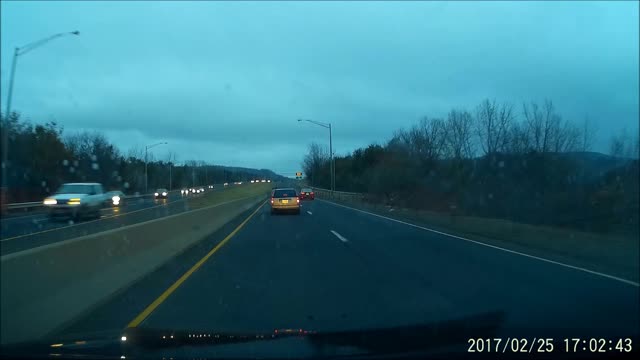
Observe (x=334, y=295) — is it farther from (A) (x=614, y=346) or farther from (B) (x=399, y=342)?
(A) (x=614, y=346)

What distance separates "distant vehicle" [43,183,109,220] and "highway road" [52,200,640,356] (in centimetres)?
1387

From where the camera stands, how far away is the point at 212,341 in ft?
18.5

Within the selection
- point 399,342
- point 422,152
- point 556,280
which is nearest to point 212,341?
point 399,342

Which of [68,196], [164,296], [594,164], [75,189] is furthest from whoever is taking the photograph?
[75,189]

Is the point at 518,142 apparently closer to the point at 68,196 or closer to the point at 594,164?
the point at 594,164

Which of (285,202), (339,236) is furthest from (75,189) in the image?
(339,236)

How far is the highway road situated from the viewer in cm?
723

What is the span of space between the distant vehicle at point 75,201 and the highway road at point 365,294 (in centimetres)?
1387

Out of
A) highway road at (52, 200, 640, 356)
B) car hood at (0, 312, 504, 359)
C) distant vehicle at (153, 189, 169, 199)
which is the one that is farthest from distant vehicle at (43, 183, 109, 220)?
car hood at (0, 312, 504, 359)

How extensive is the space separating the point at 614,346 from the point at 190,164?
67021mm

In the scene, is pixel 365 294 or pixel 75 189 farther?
pixel 75 189

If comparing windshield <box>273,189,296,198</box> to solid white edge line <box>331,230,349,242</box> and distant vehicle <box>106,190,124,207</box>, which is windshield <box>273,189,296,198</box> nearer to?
distant vehicle <box>106,190,124,207</box>

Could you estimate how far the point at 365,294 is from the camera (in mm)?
9562

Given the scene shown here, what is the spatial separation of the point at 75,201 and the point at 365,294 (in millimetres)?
21480
